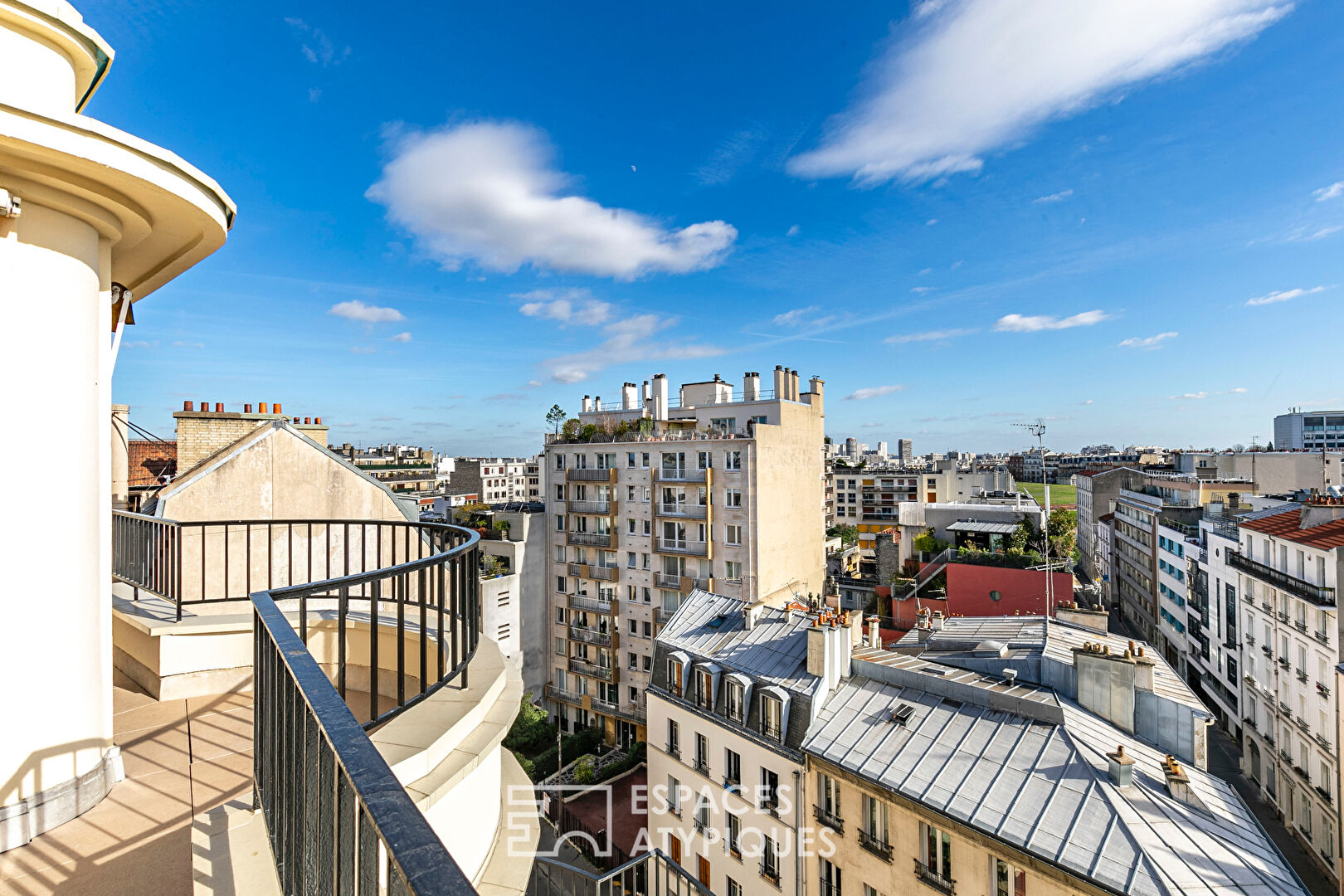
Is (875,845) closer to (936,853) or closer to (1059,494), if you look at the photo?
(936,853)

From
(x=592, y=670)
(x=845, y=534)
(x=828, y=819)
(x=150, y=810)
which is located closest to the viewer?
(x=150, y=810)

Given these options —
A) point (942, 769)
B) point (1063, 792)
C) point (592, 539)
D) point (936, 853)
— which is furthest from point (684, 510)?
point (1063, 792)

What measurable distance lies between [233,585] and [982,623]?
2064cm

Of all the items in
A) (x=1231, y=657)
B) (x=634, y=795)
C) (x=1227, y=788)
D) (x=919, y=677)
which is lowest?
(x=634, y=795)

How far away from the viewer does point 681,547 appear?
106 feet

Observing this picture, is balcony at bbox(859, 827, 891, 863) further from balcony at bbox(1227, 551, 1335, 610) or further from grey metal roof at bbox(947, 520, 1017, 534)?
grey metal roof at bbox(947, 520, 1017, 534)

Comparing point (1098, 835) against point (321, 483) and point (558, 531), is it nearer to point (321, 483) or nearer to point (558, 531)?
point (321, 483)

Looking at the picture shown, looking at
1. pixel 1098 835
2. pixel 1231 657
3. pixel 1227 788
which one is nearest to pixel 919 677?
pixel 1098 835

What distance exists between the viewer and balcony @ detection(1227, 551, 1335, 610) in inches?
775

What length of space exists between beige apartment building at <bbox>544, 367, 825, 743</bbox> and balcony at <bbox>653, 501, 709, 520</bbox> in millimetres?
68

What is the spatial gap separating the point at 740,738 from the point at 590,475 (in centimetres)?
2087

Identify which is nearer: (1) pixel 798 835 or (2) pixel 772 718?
(1) pixel 798 835

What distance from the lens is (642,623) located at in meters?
33.1

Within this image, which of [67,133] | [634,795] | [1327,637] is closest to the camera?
[67,133]
